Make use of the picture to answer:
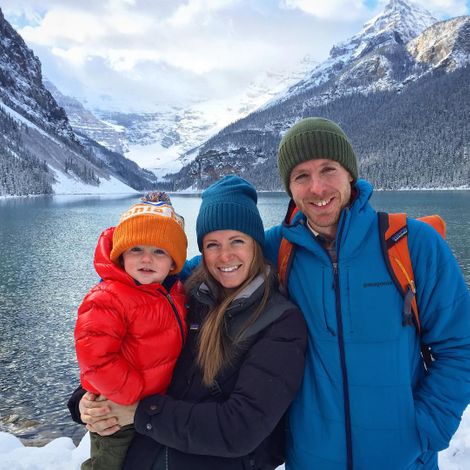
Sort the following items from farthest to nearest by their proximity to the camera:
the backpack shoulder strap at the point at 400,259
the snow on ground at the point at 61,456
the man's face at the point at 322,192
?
the snow on ground at the point at 61,456 → the man's face at the point at 322,192 → the backpack shoulder strap at the point at 400,259

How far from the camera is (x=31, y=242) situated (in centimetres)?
3297

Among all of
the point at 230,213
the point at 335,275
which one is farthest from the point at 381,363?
the point at 230,213

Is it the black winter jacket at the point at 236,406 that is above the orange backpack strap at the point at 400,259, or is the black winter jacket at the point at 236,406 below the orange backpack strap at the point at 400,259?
below

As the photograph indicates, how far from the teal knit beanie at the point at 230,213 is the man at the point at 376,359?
25.1 inches

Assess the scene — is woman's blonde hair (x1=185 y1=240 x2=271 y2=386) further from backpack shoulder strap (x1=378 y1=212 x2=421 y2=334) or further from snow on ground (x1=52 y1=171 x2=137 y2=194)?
snow on ground (x1=52 y1=171 x2=137 y2=194)

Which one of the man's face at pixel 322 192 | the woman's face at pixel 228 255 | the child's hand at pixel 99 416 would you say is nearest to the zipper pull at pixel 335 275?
the man's face at pixel 322 192

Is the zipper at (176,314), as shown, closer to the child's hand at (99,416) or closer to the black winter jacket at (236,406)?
the black winter jacket at (236,406)

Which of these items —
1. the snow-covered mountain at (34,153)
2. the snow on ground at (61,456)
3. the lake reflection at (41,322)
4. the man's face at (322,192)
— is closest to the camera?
the man's face at (322,192)

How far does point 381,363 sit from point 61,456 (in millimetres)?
4467

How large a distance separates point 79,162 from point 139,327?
621 feet

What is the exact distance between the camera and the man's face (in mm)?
2832

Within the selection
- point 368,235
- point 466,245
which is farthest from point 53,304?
point 466,245

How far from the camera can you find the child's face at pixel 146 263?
3156mm

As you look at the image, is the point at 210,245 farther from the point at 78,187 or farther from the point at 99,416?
the point at 78,187
